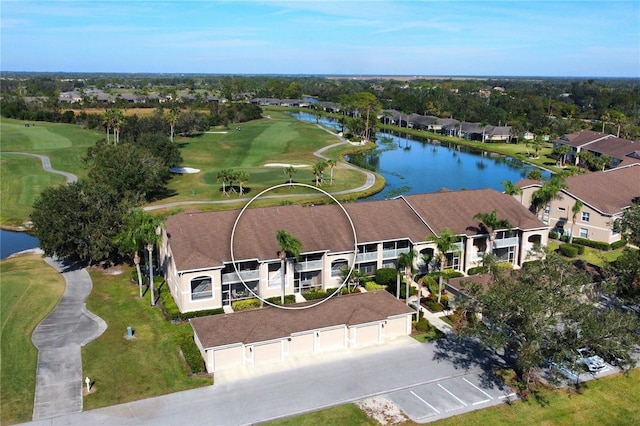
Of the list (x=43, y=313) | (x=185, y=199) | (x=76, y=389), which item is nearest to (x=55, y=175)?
(x=185, y=199)

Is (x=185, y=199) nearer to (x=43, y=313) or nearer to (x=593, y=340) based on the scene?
(x=43, y=313)

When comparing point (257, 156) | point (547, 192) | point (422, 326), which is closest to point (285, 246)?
point (422, 326)

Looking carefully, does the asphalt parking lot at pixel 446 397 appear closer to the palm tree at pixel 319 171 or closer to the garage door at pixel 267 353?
the garage door at pixel 267 353

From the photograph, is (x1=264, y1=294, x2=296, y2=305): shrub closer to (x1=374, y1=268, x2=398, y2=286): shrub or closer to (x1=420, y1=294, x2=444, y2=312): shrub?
(x1=374, y1=268, x2=398, y2=286): shrub

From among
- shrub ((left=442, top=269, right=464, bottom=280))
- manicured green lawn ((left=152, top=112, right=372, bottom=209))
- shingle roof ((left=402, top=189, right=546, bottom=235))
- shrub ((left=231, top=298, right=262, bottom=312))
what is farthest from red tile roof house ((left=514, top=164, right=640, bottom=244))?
shrub ((left=231, top=298, right=262, bottom=312))

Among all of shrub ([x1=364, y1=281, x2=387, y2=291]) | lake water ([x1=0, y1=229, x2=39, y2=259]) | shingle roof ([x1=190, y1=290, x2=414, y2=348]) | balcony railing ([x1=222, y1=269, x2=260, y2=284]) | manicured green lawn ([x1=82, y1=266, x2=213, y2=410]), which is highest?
balcony railing ([x1=222, y1=269, x2=260, y2=284])

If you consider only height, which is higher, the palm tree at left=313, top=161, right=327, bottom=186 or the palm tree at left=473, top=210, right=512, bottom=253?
the palm tree at left=473, top=210, right=512, bottom=253

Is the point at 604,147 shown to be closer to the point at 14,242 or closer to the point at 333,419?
the point at 333,419
